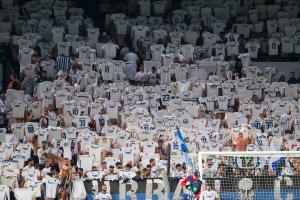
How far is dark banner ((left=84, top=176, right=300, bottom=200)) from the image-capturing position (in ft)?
130

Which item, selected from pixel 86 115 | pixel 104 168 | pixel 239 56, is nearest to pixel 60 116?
pixel 86 115

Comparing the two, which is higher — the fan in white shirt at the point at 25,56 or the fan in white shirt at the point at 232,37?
the fan in white shirt at the point at 232,37

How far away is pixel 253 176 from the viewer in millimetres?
40375

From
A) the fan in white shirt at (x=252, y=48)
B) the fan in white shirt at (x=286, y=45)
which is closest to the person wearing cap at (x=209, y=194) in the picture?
the fan in white shirt at (x=252, y=48)

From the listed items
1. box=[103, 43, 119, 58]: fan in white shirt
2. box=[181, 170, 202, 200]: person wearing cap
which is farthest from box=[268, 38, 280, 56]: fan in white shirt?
box=[181, 170, 202, 200]: person wearing cap

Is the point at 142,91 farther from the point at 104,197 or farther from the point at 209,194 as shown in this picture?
the point at 209,194

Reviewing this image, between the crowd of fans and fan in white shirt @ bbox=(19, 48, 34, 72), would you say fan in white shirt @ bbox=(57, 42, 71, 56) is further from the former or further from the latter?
fan in white shirt @ bbox=(19, 48, 34, 72)

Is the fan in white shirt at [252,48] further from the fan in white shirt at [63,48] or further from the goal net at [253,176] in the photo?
the goal net at [253,176]

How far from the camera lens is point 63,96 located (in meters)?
46.2

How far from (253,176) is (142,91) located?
7434 millimetres

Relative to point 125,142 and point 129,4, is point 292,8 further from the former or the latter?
point 125,142

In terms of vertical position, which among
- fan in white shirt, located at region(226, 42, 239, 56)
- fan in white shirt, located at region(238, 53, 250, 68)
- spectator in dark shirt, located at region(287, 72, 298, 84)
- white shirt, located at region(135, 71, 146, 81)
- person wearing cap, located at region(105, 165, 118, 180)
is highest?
fan in white shirt, located at region(226, 42, 239, 56)

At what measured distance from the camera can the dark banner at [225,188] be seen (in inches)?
1563

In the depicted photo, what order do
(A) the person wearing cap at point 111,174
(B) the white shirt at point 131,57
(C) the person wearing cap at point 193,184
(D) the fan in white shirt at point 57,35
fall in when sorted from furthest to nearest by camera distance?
(D) the fan in white shirt at point 57,35 < (B) the white shirt at point 131,57 < (A) the person wearing cap at point 111,174 < (C) the person wearing cap at point 193,184
